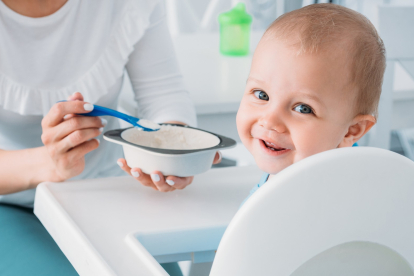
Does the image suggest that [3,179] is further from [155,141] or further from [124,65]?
[124,65]

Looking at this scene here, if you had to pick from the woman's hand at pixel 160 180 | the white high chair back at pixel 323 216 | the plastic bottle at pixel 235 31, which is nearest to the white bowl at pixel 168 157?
the woman's hand at pixel 160 180

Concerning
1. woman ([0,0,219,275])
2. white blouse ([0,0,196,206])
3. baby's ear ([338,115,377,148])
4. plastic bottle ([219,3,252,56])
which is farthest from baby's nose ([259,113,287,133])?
plastic bottle ([219,3,252,56])

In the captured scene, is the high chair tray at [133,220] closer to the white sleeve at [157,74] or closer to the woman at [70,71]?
the woman at [70,71]

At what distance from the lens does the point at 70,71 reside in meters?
1.07

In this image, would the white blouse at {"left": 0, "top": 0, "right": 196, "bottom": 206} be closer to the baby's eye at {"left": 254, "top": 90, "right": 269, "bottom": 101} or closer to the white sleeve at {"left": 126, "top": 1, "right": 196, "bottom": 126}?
the white sleeve at {"left": 126, "top": 1, "right": 196, "bottom": 126}

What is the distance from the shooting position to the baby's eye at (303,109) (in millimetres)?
601

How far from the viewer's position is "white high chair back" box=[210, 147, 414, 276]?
14.1 inches

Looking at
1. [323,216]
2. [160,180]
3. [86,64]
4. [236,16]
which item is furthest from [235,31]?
[323,216]

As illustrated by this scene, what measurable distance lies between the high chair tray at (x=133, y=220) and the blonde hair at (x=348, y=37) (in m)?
0.26

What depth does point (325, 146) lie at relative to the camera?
618 millimetres

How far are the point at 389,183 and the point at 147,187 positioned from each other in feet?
1.56

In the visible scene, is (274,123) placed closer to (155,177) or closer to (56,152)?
(155,177)

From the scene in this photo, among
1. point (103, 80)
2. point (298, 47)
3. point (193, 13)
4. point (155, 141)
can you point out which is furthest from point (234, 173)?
point (193, 13)

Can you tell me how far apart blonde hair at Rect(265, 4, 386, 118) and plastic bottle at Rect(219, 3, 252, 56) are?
1208 millimetres
